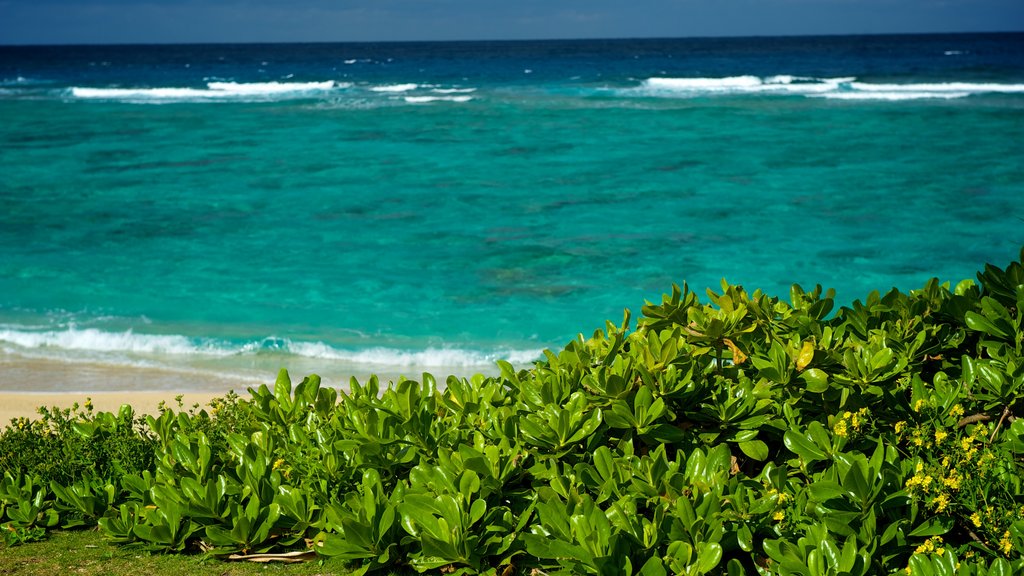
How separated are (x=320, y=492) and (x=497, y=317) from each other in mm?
7452

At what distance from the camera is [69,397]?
802 centimetres

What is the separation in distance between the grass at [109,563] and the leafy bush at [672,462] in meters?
0.07

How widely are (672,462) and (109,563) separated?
223 centimetres

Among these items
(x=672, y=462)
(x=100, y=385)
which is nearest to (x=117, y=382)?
(x=100, y=385)

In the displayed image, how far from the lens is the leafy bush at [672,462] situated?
2.76 m

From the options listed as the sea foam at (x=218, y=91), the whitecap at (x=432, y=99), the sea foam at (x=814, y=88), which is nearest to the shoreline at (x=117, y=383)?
the whitecap at (x=432, y=99)

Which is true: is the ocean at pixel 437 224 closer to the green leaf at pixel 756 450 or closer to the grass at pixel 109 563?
the grass at pixel 109 563

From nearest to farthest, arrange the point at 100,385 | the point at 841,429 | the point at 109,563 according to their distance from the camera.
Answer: the point at 841,429
the point at 109,563
the point at 100,385

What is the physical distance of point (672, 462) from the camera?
10.4 feet

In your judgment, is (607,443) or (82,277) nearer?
(607,443)

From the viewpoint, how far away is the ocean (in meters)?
10.3

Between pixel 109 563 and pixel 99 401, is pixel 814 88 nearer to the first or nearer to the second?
pixel 99 401

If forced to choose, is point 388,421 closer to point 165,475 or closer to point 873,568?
point 165,475

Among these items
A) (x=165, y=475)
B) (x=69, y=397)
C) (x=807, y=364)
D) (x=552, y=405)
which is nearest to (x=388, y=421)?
(x=552, y=405)
